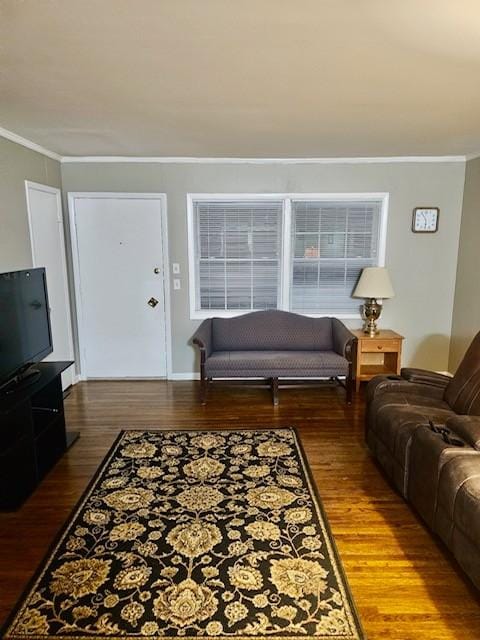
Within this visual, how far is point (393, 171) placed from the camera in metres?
4.53

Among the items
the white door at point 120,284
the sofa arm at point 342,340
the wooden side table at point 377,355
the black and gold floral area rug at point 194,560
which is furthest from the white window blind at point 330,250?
the black and gold floral area rug at point 194,560

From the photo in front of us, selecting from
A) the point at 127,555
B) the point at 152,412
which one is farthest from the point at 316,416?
the point at 127,555

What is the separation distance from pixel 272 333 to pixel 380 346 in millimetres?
1114

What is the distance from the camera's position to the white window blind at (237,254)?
15.3 feet

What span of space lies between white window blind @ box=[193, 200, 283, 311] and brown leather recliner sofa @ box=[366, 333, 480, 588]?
1.96 m

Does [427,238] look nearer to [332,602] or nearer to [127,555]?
[332,602]

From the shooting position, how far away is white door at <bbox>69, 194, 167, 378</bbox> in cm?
457

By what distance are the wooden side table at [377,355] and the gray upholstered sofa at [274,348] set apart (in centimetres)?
17

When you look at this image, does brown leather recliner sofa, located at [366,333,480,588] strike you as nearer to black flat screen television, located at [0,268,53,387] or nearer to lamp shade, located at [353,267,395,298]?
lamp shade, located at [353,267,395,298]

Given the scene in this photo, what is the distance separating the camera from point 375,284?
440 centimetres

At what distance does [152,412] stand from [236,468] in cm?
129

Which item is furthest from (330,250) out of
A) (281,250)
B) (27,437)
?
(27,437)

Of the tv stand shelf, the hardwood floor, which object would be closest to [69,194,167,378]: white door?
the hardwood floor

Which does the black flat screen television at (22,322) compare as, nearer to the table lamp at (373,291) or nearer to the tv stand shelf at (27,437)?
the tv stand shelf at (27,437)
